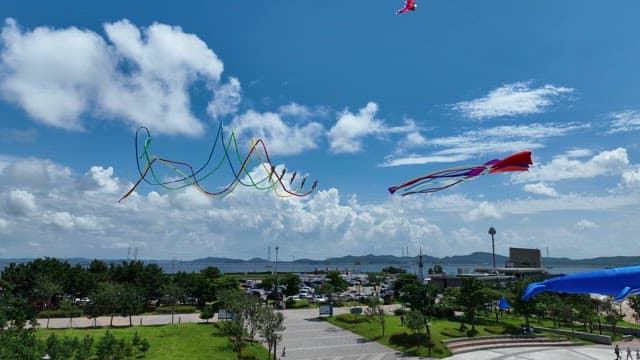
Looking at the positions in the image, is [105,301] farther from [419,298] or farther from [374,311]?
[419,298]

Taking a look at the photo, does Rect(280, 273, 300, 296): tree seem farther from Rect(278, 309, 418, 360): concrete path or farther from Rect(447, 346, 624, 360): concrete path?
Rect(447, 346, 624, 360): concrete path

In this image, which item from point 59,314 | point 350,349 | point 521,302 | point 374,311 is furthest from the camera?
point 59,314

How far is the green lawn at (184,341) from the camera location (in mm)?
36375

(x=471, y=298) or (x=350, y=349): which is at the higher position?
(x=471, y=298)

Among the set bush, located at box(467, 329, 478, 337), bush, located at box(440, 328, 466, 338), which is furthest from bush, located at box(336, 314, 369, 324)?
bush, located at box(467, 329, 478, 337)

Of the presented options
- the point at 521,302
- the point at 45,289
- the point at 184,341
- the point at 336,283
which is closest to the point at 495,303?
Result: the point at 521,302

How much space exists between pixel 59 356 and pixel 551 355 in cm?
4030

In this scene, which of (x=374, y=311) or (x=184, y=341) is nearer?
(x=184, y=341)

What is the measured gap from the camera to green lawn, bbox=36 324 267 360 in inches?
1432

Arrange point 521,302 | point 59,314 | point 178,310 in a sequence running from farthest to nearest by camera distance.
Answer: point 178,310, point 59,314, point 521,302

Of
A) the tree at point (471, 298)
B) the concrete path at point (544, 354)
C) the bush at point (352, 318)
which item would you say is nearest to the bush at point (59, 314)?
the bush at point (352, 318)

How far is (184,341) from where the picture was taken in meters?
40.7

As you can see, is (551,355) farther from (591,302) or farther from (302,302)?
(302,302)

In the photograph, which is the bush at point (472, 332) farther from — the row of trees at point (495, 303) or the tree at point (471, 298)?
the tree at point (471, 298)
